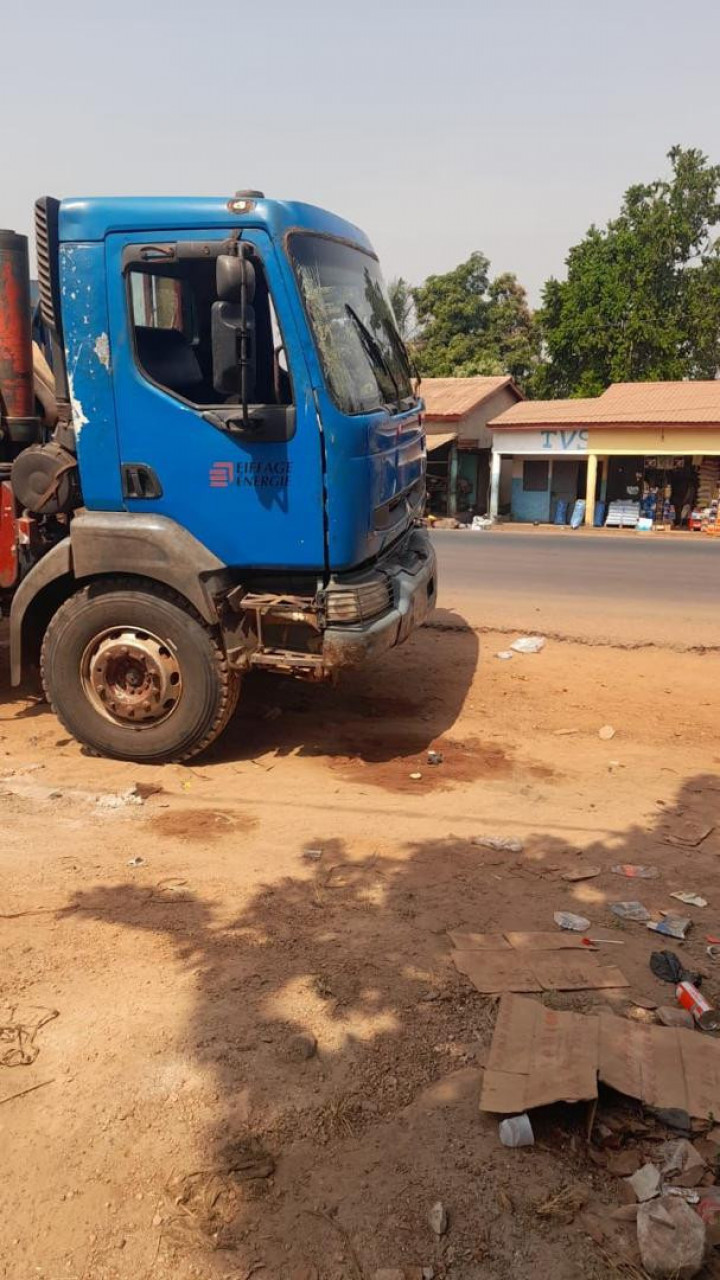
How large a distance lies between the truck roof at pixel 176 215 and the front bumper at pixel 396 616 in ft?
6.24

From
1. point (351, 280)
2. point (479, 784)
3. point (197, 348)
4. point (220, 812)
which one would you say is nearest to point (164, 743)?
point (220, 812)

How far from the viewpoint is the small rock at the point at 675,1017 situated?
293 cm

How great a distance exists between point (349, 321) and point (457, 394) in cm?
2671

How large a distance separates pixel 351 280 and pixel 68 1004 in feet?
13.1

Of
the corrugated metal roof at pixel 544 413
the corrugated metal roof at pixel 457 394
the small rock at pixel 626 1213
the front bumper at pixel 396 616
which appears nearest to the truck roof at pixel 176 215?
the front bumper at pixel 396 616

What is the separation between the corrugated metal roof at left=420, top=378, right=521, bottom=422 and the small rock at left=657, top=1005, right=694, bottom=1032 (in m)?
26.7

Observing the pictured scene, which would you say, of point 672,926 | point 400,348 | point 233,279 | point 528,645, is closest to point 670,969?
point 672,926

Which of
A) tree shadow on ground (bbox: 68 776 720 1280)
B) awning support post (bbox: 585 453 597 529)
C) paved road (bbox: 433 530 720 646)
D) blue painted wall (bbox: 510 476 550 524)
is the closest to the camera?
tree shadow on ground (bbox: 68 776 720 1280)

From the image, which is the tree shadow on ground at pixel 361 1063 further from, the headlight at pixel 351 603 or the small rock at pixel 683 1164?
the headlight at pixel 351 603

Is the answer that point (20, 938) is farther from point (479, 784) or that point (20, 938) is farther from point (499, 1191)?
point (479, 784)

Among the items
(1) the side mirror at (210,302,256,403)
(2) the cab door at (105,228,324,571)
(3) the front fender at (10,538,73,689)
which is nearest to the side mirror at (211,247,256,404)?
(1) the side mirror at (210,302,256,403)

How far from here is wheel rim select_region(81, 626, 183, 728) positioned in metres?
5.16

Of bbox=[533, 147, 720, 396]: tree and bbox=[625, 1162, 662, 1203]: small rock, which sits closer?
bbox=[625, 1162, 662, 1203]: small rock

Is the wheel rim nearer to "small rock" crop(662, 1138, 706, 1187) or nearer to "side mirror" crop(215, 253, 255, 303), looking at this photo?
"side mirror" crop(215, 253, 255, 303)
